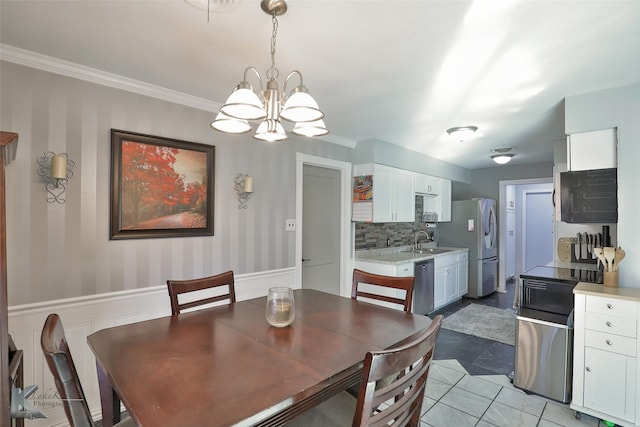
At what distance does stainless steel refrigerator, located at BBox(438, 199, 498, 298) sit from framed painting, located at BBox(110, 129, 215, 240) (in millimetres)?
4462

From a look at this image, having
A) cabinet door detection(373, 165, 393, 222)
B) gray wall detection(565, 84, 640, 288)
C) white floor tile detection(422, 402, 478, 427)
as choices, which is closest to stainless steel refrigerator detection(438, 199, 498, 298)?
cabinet door detection(373, 165, 393, 222)

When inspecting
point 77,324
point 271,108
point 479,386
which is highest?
point 271,108

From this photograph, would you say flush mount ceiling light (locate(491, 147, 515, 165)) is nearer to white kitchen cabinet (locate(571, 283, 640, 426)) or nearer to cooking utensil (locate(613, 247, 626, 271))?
cooking utensil (locate(613, 247, 626, 271))

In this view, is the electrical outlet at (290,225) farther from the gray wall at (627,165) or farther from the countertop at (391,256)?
the gray wall at (627,165)

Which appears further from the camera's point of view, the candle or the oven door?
the oven door

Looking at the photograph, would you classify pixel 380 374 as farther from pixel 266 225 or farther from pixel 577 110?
pixel 577 110

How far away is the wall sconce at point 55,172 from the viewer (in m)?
1.92

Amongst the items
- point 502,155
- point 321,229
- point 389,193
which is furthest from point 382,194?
point 502,155

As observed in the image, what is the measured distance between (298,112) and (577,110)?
2467mm

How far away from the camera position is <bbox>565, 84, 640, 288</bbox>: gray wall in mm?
2268

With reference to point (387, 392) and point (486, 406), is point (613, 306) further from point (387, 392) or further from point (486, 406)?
point (387, 392)

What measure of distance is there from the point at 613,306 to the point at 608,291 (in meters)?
0.11

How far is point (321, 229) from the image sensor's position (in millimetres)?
3984

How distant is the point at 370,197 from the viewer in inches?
154
